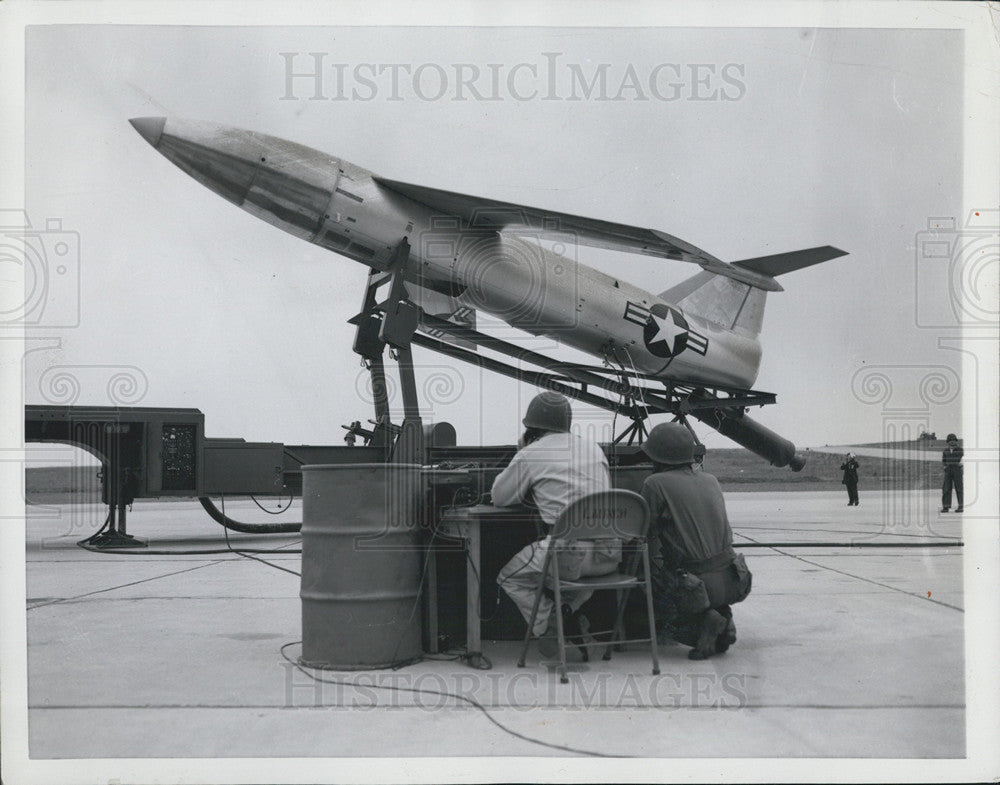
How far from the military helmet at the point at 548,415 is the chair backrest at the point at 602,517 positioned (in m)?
0.59

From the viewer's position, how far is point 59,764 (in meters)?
3.38

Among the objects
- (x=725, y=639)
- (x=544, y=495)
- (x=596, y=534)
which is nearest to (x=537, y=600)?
(x=596, y=534)

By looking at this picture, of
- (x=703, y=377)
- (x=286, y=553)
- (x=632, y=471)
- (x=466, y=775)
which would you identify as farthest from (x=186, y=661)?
(x=703, y=377)

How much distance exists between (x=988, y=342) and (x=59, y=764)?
4172 mm

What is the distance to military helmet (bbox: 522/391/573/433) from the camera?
4934 millimetres

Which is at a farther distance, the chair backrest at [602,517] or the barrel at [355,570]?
the barrel at [355,570]

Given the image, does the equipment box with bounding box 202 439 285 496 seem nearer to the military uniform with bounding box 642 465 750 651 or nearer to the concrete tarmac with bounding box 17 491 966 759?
the concrete tarmac with bounding box 17 491 966 759

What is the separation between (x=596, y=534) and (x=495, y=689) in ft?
2.92

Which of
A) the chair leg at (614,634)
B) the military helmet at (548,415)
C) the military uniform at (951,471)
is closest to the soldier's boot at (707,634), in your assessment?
the chair leg at (614,634)

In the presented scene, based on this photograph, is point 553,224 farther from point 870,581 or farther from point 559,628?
point 559,628

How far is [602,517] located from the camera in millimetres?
4543

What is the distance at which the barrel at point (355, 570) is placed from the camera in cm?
466

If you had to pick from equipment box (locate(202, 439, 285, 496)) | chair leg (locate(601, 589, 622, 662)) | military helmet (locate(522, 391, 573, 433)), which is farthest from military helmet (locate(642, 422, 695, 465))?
equipment box (locate(202, 439, 285, 496))

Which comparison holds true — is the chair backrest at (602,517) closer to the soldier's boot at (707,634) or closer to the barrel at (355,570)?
the soldier's boot at (707,634)
